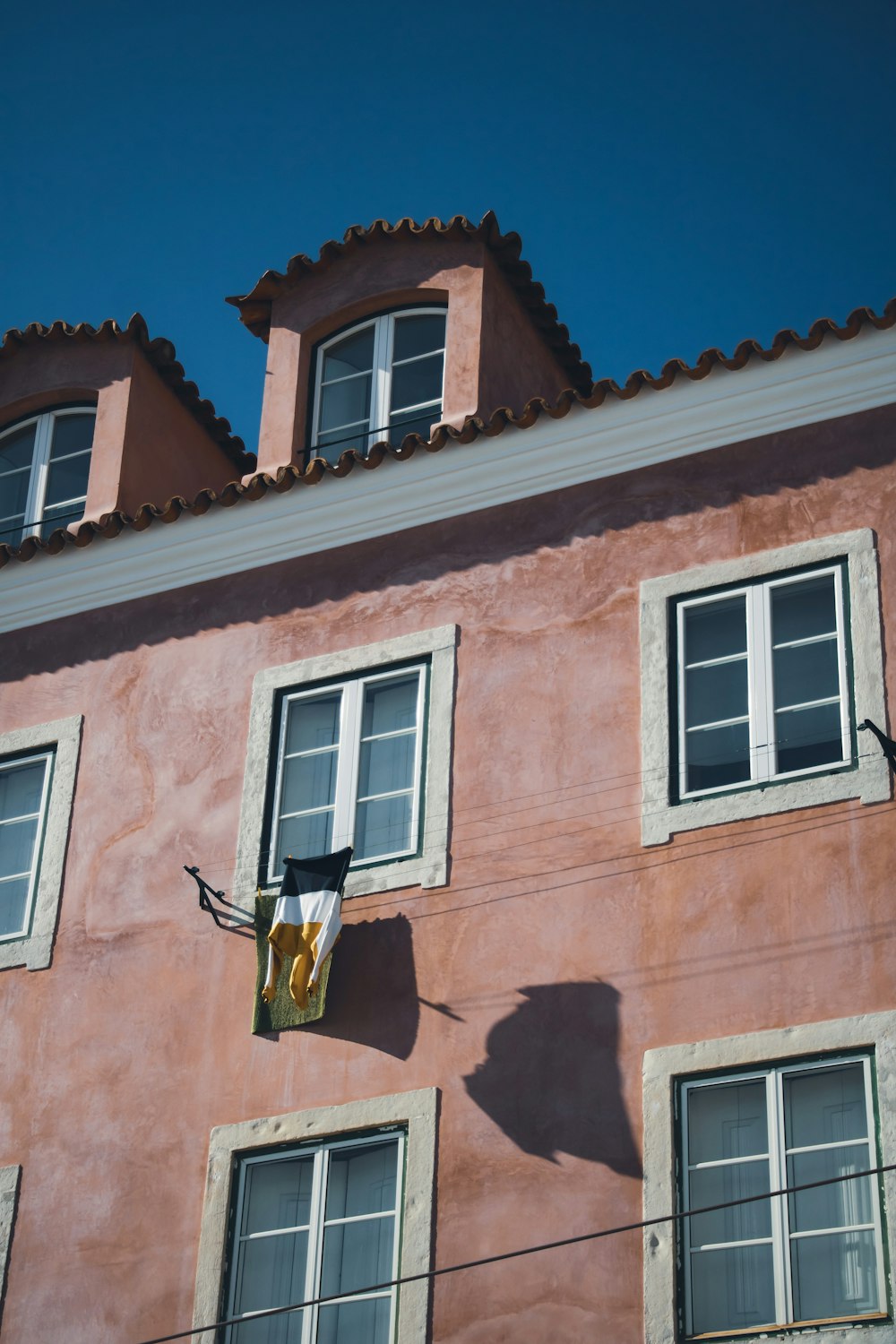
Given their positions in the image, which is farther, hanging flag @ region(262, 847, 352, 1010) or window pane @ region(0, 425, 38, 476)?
window pane @ region(0, 425, 38, 476)

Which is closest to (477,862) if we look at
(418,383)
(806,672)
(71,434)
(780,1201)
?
(806,672)

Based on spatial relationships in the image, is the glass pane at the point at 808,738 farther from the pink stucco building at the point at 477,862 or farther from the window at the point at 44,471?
the window at the point at 44,471

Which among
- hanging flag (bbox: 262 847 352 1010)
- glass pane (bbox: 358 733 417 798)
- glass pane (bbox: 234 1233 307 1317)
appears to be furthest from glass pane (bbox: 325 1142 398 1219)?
glass pane (bbox: 358 733 417 798)

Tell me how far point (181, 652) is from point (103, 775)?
0.97 m

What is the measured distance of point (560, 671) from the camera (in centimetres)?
1334

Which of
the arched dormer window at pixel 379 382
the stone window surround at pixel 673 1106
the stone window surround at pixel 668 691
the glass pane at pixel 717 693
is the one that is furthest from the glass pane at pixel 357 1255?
the arched dormer window at pixel 379 382

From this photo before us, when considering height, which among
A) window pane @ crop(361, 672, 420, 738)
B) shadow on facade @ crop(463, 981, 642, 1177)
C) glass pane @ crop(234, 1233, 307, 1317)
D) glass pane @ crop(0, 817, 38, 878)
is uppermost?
window pane @ crop(361, 672, 420, 738)

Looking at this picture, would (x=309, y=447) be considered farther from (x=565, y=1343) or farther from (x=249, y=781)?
(x=565, y=1343)

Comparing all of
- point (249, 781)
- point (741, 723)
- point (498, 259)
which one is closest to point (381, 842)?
point (249, 781)

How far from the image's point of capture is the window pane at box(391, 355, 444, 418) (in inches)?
620

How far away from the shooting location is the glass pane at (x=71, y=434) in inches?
672

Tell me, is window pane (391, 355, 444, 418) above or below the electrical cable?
above

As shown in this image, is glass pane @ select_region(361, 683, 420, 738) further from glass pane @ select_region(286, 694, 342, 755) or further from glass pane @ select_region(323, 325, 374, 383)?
glass pane @ select_region(323, 325, 374, 383)

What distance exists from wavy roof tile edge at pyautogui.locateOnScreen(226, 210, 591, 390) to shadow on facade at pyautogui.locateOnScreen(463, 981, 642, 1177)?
604 centimetres
